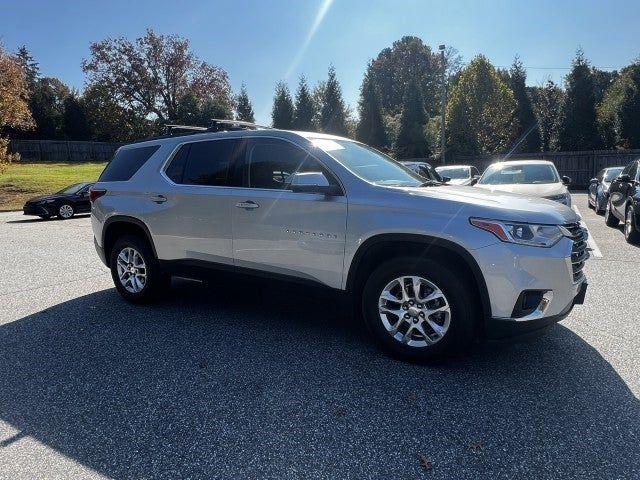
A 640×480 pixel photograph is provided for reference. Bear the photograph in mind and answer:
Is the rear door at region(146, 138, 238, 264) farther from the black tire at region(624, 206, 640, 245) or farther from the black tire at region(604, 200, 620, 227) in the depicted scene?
the black tire at region(604, 200, 620, 227)

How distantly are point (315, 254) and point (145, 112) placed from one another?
4607cm

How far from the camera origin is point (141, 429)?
2.72 m

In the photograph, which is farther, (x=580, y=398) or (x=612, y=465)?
(x=580, y=398)

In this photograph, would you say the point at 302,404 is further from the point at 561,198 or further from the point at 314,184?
the point at 561,198

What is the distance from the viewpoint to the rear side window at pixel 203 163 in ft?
14.5

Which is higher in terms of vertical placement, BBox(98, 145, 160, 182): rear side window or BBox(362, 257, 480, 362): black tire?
BBox(98, 145, 160, 182): rear side window

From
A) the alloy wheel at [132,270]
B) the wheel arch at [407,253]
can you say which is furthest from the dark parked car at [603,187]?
the alloy wheel at [132,270]

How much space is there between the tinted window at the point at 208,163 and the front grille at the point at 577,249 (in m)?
2.98

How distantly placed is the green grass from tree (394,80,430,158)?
22472 millimetres

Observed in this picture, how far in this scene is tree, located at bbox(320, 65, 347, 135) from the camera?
134 feet

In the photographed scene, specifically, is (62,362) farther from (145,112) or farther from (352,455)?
(145,112)

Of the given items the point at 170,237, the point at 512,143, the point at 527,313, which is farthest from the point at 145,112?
the point at 527,313

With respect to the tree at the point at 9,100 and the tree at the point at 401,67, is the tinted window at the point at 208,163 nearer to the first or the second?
the tree at the point at 9,100

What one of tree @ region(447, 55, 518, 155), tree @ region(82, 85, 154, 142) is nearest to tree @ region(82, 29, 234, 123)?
tree @ region(82, 85, 154, 142)
